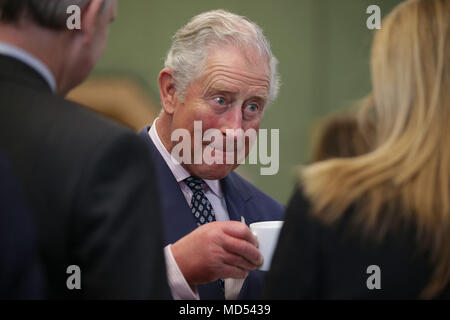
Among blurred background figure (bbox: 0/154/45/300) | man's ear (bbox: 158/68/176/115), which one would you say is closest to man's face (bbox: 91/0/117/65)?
blurred background figure (bbox: 0/154/45/300)

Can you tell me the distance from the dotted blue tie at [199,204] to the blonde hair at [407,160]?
2.21 feet

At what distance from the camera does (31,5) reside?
918 mm

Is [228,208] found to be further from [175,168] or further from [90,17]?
[90,17]

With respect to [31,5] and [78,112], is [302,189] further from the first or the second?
[31,5]

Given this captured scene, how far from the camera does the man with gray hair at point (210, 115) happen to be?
5.44ft

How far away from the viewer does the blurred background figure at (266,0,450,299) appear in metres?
0.94

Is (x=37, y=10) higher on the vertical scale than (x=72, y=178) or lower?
higher

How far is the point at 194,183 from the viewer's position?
169 cm

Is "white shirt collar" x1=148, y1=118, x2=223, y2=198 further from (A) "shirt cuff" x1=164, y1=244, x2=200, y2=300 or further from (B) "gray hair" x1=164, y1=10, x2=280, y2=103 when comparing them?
(A) "shirt cuff" x1=164, y1=244, x2=200, y2=300

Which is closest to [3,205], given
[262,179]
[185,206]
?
[185,206]

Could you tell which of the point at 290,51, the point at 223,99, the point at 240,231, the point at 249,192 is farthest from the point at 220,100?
the point at 290,51

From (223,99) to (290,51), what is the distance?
113 inches

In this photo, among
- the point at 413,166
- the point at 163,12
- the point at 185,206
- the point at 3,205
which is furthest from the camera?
the point at 163,12
